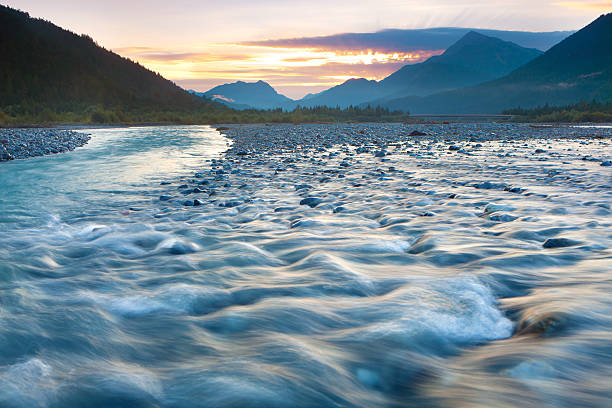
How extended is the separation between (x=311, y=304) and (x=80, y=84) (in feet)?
508

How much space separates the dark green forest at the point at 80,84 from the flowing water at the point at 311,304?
275 feet

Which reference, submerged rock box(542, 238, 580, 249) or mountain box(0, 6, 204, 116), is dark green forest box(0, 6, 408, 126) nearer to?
mountain box(0, 6, 204, 116)

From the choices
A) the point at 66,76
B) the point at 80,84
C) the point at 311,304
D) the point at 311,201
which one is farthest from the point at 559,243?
the point at 66,76

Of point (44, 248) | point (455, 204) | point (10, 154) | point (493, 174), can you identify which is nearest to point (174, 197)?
point (44, 248)

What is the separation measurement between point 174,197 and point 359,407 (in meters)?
6.40

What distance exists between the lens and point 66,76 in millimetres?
134250

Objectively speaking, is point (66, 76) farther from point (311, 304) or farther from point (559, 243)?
point (559, 243)

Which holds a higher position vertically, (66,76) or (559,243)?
(66,76)

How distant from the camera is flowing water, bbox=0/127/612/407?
1.89 m

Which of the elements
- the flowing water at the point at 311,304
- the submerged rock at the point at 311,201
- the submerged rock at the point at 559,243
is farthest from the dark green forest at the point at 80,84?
the submerged rock at the point at 559,243

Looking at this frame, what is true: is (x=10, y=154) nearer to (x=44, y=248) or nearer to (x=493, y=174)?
(x=44, y=248)

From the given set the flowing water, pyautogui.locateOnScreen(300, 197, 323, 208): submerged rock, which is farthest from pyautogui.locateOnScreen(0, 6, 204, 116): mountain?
the flowing water

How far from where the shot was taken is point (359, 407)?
1.78m

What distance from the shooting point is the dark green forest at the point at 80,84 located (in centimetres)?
10794
